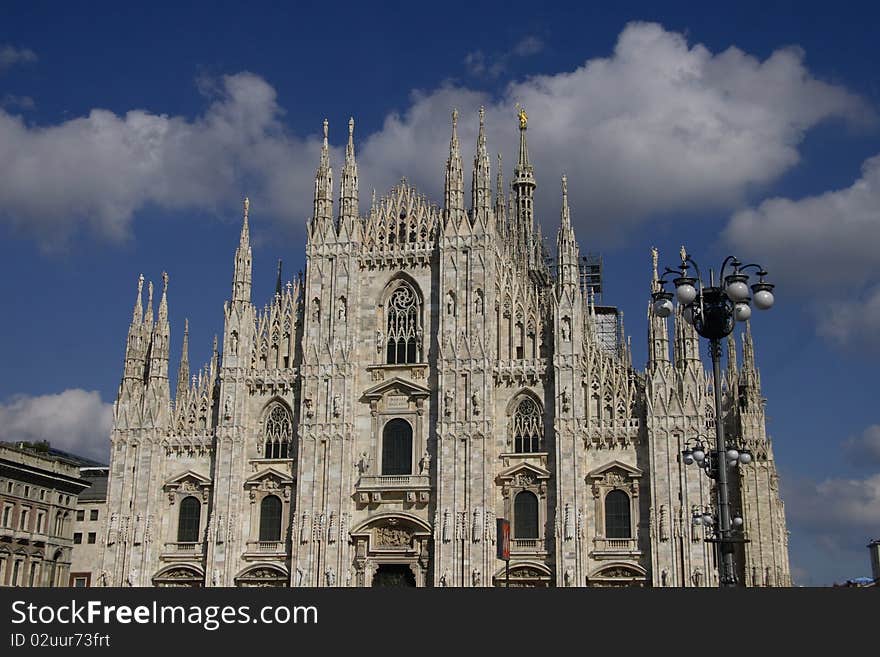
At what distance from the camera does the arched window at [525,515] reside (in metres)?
51.2

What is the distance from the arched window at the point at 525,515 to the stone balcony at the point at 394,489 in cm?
421

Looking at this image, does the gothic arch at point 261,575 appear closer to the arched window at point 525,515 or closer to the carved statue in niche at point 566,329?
the arched window at point 525,515

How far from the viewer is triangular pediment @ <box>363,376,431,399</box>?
53844 mm

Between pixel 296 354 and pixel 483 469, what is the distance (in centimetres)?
1167

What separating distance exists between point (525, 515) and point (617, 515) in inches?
166

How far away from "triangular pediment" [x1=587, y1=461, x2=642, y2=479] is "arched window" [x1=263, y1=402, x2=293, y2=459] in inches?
596

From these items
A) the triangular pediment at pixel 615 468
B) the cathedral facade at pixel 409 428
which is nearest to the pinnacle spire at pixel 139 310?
the cathedral facade at pixel 409 428

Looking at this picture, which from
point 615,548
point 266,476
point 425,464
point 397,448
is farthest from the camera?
point 266,476

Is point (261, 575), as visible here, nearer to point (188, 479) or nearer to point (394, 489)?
point (188, 479)

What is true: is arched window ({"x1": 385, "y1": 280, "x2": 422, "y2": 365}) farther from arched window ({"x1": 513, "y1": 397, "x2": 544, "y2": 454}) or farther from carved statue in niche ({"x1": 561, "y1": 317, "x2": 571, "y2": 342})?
carved statue in niche ({"x1": 561, "y1": 317, "x2": 571, "y2": 342})

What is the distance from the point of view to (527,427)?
52531mm

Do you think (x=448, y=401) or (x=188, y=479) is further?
(x=188, y=479)

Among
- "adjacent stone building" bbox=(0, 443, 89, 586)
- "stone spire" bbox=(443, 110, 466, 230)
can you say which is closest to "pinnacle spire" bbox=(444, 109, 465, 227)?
"stone spire" bbox=(443, 110, 466, 230)

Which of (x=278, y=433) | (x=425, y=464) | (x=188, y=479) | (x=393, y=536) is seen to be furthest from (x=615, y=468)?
(x=188, y=479)
